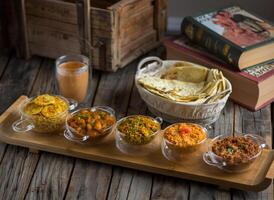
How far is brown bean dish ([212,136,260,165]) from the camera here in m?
1.28

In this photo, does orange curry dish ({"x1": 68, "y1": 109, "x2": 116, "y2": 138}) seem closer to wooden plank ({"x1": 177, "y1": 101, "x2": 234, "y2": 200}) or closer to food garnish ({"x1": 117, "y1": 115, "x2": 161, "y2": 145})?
food garnish ({"x1": 117, "y1": 115, "x2": 161, "y2": 145})

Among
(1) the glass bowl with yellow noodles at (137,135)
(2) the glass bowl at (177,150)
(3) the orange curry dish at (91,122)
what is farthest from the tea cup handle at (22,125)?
(2) the glass bowl at (177,150)

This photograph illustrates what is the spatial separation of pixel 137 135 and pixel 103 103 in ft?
0.97

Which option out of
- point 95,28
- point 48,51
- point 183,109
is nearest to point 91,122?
point 183,109

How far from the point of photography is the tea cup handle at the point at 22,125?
4.70 feet

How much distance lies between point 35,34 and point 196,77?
51 cm

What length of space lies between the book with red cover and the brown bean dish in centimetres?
24

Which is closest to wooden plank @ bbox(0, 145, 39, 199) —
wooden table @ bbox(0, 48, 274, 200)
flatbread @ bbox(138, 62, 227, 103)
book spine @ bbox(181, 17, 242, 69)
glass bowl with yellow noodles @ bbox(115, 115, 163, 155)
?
wooden table @ bbox(0, 48, 274, 200)

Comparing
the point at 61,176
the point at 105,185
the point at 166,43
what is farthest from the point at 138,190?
the point at 166,43

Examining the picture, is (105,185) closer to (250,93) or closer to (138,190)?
(138,190)

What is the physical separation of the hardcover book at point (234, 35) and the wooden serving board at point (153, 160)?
1.01ft

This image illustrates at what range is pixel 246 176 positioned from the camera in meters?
1.29

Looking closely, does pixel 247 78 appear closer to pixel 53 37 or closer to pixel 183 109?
pixel 183 109

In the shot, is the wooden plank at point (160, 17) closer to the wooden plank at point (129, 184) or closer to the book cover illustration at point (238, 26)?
the book cover illustration at point (238, 26)
